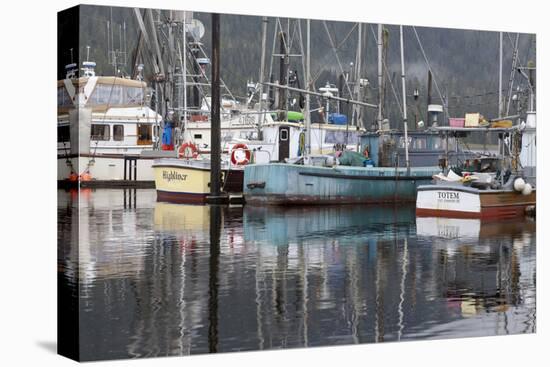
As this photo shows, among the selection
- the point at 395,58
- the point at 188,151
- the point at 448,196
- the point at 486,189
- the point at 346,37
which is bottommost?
the point at 448,196

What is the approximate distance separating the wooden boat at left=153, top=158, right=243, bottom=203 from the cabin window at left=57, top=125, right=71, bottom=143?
5.65ft

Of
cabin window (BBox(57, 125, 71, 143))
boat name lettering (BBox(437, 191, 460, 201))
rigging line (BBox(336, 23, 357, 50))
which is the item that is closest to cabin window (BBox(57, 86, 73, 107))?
cabin window (BBox(57, 125, 71, 143))

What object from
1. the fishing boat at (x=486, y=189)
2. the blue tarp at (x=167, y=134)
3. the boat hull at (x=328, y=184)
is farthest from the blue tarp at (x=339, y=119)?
the blue tarp at (x=167, y=134)

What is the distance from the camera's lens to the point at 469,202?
17516 mm

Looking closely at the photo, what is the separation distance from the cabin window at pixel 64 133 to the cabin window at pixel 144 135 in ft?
7.16

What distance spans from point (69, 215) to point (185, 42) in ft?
8.56

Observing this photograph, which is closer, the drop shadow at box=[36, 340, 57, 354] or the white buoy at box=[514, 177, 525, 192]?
the drop shadow at box=[36, 340, 57, 354]

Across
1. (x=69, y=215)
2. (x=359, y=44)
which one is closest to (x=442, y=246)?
(x=359, y=44)

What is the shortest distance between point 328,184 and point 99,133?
5.06 meters

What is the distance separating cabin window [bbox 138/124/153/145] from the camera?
587 inches

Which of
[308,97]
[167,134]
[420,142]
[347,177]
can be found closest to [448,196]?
[420,142]

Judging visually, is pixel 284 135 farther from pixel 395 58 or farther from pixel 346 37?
pixel 346 37

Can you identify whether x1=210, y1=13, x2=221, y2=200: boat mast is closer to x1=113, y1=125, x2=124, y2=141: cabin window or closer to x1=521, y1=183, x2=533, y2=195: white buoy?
x1=113, y1=125, x2=124, y2=141: cabin window

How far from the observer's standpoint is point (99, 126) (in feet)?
43.9
